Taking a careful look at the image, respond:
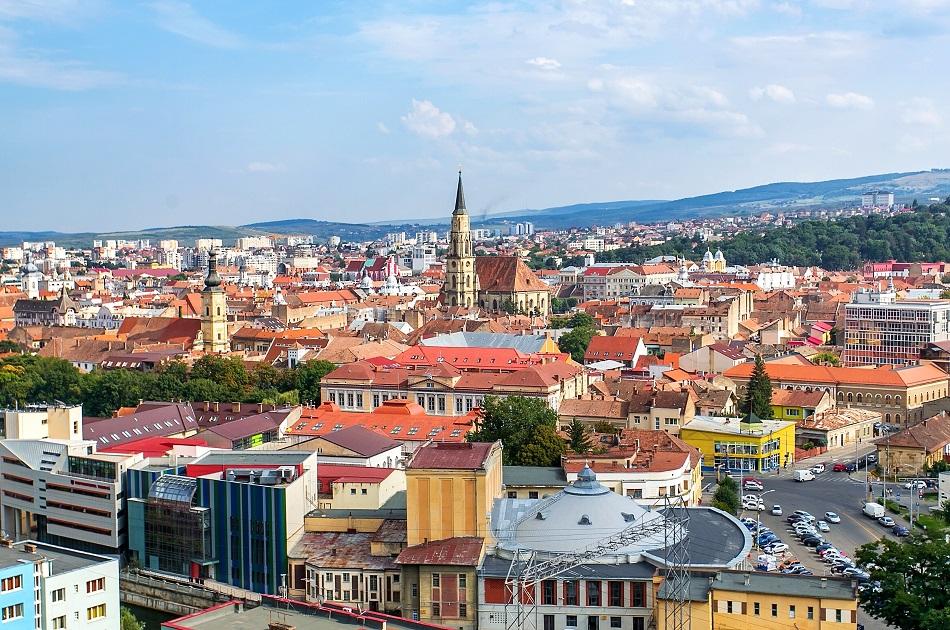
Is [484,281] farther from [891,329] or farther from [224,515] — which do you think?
[224,515]

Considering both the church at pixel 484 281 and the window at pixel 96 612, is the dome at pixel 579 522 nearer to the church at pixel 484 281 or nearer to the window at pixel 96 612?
the window at pixel 96 612

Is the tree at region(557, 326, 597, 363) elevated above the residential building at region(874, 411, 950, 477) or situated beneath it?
elevated above

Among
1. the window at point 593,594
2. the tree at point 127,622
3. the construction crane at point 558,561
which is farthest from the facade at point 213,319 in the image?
the window at point 593,594

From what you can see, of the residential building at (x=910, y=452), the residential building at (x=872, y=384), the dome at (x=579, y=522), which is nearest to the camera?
the dome at (x=579, y=522)

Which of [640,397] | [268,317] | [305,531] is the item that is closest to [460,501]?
[305,531]

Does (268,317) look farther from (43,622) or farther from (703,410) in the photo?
(43,622)

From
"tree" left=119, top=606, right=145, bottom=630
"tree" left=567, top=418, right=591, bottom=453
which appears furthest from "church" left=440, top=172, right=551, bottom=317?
"tree" left=119, top=606, right=145, bottom=630

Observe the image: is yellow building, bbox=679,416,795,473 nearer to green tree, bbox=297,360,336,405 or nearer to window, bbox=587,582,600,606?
green tree, bbox=297,360,336,405
